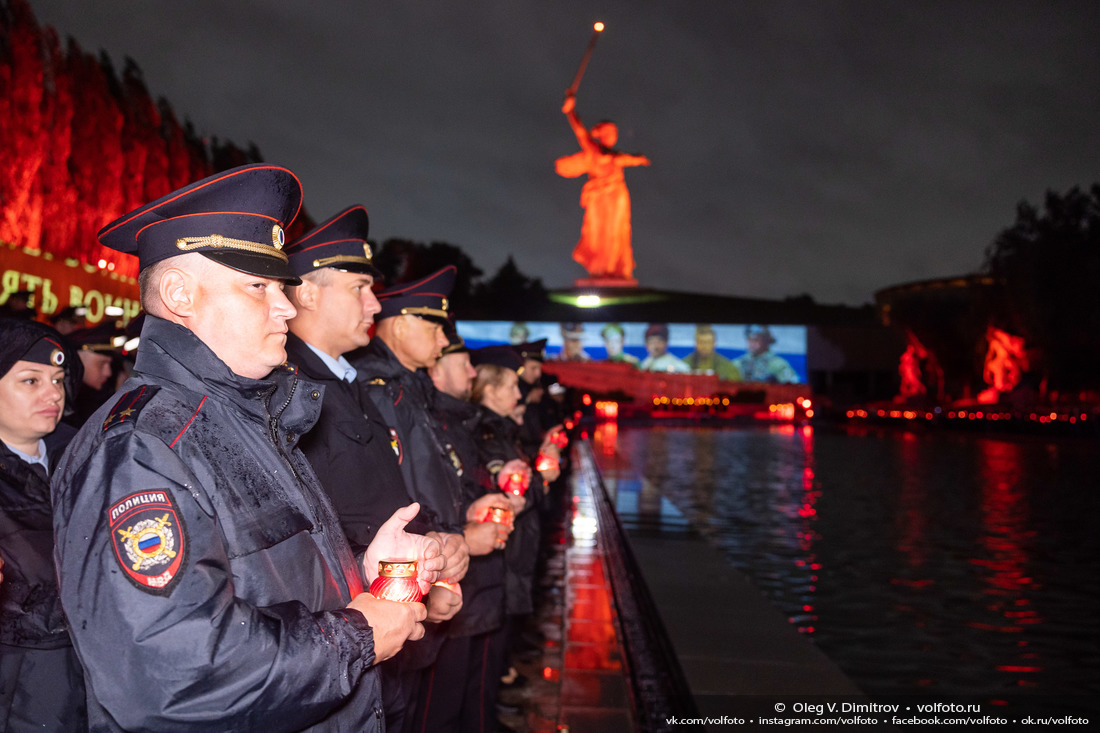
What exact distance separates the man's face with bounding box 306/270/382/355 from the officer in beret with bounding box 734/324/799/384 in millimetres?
43996

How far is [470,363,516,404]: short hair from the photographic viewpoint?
536 cm

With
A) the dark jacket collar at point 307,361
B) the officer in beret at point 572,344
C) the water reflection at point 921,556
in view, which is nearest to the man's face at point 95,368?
the dark jacket collar at point 307,361

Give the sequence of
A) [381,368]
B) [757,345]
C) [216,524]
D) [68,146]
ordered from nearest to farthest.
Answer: [216,524] < [381,368] < [68,146] < [757,345]

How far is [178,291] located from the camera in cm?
182

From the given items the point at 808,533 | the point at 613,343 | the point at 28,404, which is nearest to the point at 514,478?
the point at 28,404

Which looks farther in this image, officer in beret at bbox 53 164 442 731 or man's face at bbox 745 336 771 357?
man's face at bbox 745 336 771 357

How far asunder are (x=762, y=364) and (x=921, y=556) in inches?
1519

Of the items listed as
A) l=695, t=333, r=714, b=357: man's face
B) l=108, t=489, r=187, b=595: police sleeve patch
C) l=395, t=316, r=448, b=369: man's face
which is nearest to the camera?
l=108, t=489, r=187, b=595: police sleeve patch

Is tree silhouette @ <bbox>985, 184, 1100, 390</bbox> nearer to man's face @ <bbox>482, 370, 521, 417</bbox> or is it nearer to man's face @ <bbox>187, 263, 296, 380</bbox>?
man's face @ <bbox>482, 370, 521, 417</bbox>

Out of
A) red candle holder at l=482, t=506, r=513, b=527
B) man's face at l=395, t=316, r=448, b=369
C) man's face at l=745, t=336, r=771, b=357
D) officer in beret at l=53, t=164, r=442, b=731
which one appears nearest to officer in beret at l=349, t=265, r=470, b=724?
man's face at l=395, t=316, r=448, b=369

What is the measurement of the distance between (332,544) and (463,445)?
7.43ft

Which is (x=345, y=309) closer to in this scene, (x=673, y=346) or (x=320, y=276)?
(x=320, y=276)

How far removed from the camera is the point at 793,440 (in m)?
27.5

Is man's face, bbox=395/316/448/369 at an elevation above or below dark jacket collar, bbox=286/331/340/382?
above
